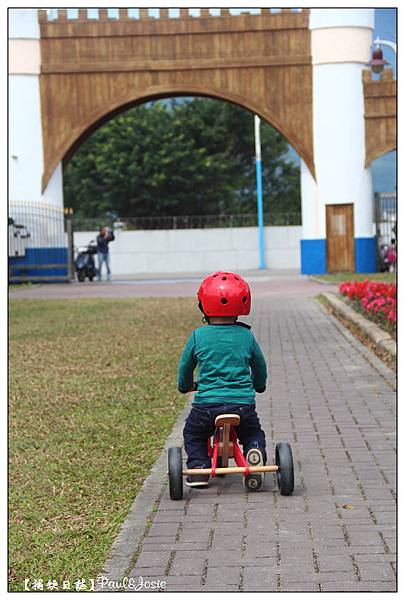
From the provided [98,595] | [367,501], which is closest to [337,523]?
[367,501]

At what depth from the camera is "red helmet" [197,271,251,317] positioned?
917 millimetres

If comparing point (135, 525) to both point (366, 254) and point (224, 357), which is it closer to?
point (224, 357)

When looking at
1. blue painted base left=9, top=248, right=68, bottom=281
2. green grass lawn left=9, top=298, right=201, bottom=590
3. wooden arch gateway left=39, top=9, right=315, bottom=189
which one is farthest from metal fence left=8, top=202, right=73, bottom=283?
wooden arch gateway left=39, top=9, right=315, bottom=189

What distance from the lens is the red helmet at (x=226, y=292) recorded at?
92cm

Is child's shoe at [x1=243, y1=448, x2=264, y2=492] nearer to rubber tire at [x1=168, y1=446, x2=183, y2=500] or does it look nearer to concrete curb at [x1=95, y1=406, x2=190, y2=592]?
concrete curb at [x1=95, y1=406, x2=190, y2=592]

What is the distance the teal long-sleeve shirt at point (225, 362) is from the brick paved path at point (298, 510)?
1.90 feet

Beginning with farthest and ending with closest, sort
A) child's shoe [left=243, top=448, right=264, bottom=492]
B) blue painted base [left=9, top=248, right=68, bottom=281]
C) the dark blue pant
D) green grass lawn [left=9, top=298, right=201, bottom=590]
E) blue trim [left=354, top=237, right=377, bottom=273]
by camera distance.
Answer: blue trim [left=354, top=237, right=377, bottom=273] < blue painted base [left=9, top=248, right=68, bottom=281] < green grass lawn [left=9, top=298, right=201, bottom=590] < child's shoe [left=243, top=448, right=264, bottom=492] < the dark blue pant

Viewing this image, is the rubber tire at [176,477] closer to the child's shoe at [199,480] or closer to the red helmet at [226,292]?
the child's shoe at [199,480]

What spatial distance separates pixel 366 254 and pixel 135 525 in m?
26.9

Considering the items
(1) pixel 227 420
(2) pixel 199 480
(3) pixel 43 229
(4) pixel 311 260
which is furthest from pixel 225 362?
(3) pixel 43 229

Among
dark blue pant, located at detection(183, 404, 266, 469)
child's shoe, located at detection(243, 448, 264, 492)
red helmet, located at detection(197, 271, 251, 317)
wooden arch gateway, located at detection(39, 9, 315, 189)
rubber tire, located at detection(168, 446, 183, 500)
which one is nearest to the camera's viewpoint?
red helmet, located at detection(197, 271, 251, 317)

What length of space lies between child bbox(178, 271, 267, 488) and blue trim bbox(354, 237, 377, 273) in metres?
28.2

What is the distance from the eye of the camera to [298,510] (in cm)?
422

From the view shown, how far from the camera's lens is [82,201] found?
162 feet
